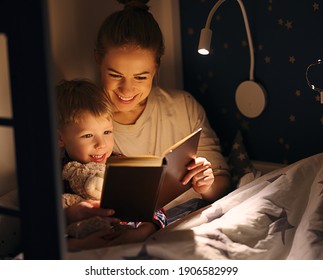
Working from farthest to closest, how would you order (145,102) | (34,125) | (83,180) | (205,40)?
(145,102), (205,40), (83,180), (34,125)

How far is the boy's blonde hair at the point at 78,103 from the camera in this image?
1.69 metres

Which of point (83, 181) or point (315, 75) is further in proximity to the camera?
point (315, 75)

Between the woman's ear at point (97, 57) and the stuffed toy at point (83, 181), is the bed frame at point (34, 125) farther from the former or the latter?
the woman's ear at point (97, 57)

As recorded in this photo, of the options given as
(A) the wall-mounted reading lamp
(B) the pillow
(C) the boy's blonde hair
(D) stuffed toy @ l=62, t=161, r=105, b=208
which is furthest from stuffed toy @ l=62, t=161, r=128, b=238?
(A) the wall-mounted reading lamp

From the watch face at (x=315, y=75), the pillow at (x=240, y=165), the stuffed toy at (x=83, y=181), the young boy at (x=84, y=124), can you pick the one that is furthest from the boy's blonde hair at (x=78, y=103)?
the watch face at (x=315, y=75)

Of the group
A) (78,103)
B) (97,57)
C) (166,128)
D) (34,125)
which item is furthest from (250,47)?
(34,125)

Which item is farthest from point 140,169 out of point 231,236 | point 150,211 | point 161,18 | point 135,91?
point 161,18

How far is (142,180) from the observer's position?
Result: 1.43 meters

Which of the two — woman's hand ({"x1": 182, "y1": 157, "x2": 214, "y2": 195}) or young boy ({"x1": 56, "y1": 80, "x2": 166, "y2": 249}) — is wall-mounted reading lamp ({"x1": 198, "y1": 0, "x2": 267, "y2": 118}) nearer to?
woman's hand ({"x1": 182, "y1": 157, "x2": 214, "y2": 195})

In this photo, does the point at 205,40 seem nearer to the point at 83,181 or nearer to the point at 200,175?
the point at 200,175

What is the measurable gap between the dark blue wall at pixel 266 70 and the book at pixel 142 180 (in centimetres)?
53

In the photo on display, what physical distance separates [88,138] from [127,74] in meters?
0.28

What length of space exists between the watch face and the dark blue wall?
4 centimetres
